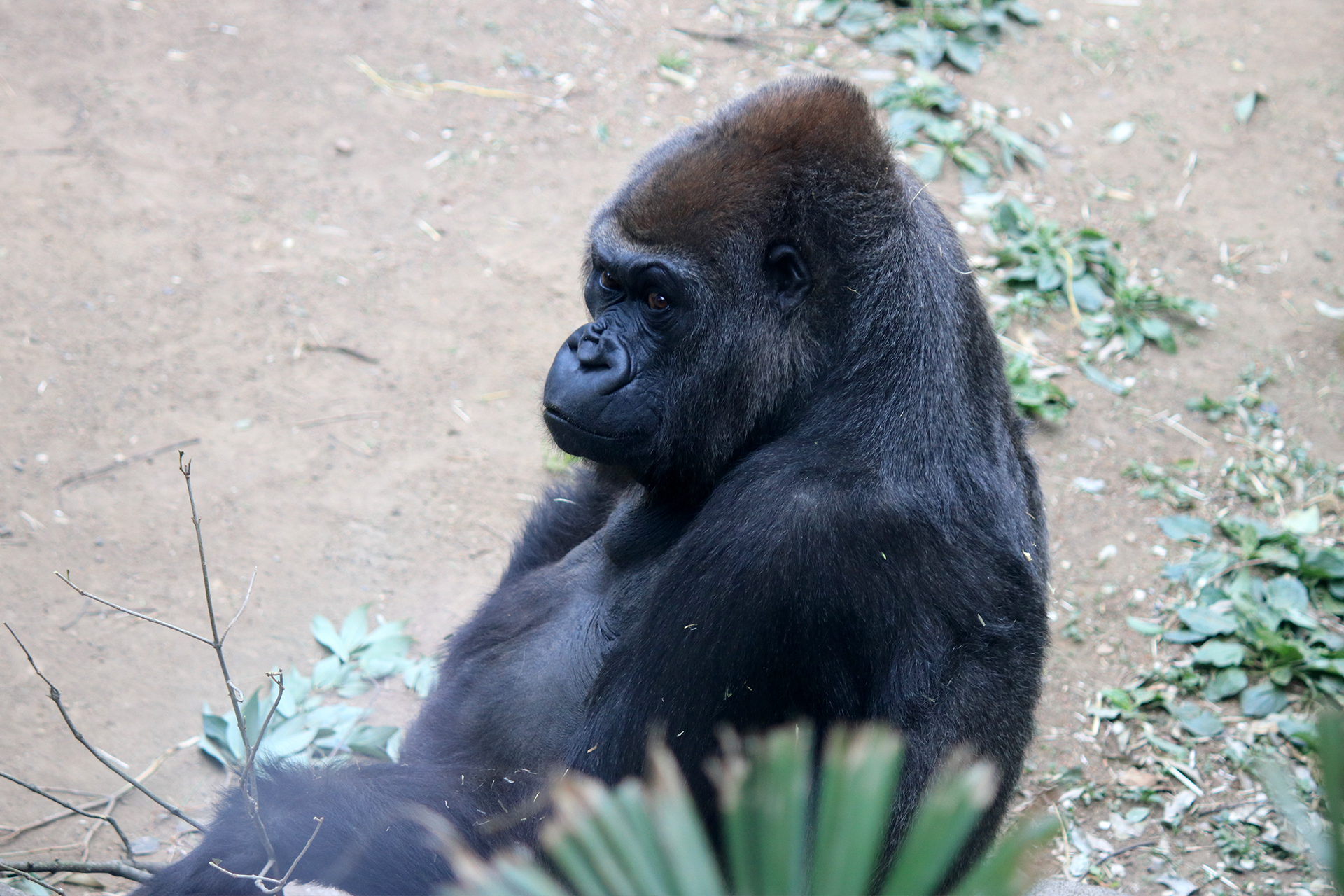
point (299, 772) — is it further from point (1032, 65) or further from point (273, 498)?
point (1032, 65)

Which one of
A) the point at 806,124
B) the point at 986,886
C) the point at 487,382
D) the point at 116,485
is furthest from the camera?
the point at 487,382

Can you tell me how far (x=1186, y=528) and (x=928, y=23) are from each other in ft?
17.1

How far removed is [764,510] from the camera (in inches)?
113

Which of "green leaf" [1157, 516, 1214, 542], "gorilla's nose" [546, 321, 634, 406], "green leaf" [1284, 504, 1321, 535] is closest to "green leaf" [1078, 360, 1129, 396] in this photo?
"green leaf" [1157, 516, 1214, 542]

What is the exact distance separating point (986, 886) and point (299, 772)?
2.84 m

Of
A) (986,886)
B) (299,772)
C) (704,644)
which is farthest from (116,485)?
(986,886)

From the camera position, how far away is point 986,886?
1.01 metres

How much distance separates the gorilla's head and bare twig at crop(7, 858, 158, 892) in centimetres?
189

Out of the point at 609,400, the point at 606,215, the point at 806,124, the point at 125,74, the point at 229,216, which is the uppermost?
the point at 806,124

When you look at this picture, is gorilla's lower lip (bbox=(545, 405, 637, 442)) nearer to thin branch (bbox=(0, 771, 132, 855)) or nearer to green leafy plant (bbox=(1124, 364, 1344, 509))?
thin branch (bbox=(0, 771, 132, 855))

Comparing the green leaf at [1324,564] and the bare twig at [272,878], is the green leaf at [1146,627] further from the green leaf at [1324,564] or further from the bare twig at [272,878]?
the bare twig at [272,878]

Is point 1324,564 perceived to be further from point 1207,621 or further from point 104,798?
point 104,798

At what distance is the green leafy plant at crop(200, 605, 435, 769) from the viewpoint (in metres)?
4.36

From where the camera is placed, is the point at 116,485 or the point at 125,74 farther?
the point at 125,74
